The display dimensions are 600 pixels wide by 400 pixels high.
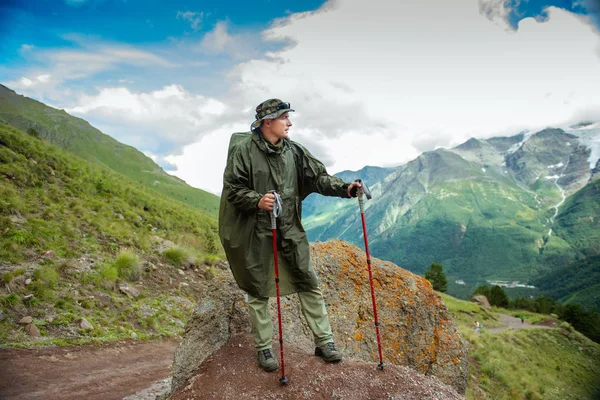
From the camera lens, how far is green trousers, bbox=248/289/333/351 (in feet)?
17.7

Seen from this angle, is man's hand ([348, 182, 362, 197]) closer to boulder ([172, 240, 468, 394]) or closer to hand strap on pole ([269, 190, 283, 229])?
hand strap on pole ([269, 190, 283, 229])

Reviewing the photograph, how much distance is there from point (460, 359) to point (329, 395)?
4.35 m

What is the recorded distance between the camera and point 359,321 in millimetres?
7508

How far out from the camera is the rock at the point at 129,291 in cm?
1280

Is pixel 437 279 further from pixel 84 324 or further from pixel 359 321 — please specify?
pixel 84 324

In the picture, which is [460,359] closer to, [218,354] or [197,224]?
[218,354]

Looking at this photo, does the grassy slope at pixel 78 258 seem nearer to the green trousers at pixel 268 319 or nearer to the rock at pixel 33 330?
the rock at pixel 33 330

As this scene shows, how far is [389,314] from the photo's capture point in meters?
7.65

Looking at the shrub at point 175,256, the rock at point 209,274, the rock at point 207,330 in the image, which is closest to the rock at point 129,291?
the shrub at point 175,256

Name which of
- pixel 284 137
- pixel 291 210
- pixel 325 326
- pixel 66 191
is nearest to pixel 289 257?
pixel 291 210

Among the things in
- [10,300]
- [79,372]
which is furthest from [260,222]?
[10,300]

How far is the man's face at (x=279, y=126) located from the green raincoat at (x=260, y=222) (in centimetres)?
22

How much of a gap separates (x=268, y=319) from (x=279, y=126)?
304 centimetres

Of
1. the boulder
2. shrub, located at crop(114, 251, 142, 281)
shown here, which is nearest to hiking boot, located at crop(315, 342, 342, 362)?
the boulder
